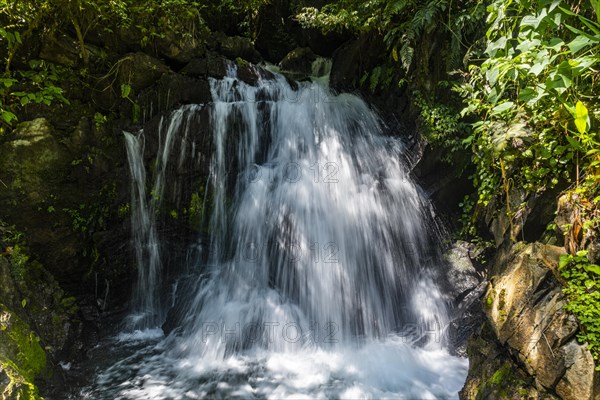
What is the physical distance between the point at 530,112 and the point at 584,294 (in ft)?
6.43

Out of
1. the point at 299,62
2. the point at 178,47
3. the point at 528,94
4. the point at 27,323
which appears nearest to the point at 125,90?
the point at 178,47

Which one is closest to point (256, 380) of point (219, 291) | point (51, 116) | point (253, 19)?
point (219, 291)

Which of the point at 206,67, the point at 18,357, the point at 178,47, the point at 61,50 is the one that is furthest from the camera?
the point at 206,67

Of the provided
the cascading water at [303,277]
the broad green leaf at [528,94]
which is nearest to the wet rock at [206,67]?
the cascading water at [303,277]

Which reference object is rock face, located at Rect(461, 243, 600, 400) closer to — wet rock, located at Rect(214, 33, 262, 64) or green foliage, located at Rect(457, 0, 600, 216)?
green foliage, located at Rect(457, 0, 600, 216)

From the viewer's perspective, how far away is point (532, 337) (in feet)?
10.3

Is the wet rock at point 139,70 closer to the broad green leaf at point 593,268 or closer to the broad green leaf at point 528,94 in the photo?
the broad green leaf at point 528,94

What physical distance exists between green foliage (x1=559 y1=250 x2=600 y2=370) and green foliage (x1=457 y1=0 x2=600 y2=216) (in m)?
0.82

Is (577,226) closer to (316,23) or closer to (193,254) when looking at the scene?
(193,254)

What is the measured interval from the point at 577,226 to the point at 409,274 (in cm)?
286

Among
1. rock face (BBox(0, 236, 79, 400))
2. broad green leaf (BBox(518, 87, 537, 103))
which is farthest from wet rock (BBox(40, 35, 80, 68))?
broad green leaf (BBox(518, 87, 537, 103))

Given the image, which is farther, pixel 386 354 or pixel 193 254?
pixel 193 254

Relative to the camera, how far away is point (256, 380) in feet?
14.8

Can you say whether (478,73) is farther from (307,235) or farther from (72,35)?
(72,35)
